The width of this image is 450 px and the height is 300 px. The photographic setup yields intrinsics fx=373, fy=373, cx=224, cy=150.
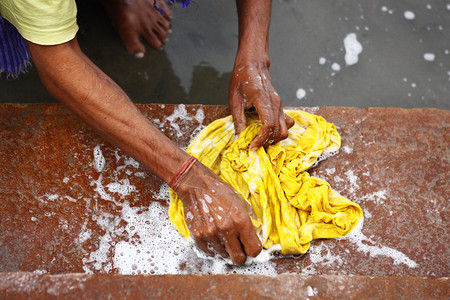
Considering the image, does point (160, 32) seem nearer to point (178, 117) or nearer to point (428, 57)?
point (178, 117)

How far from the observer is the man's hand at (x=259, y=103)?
1832mm

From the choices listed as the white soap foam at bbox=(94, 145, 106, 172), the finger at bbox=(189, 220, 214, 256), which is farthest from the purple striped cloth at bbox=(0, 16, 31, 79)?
the finger at bbox=(189, 220, 214, 256)

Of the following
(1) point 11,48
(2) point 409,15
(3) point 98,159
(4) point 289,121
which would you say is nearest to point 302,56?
(2) point 409,15

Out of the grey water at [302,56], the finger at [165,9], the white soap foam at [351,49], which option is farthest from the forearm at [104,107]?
the white soap foam at [351,49]

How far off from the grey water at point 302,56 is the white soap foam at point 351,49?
29 millimetres

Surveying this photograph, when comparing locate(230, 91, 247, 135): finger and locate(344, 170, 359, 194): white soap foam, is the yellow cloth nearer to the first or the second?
locate(230, 91, 247, 135): finger

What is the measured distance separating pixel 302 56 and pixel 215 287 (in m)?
2.43

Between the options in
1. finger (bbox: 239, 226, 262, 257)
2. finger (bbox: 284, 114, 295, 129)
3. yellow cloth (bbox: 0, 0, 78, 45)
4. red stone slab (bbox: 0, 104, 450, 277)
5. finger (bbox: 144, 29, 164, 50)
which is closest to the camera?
yellow cloth (bbox: 0, 0, 78, 45)

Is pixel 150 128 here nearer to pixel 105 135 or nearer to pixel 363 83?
pixel 105 135

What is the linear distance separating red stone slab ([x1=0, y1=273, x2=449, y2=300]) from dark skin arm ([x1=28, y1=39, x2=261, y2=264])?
320mm

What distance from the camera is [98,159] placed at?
1.92m

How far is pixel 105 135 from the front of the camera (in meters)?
1.76

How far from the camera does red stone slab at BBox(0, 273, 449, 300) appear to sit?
1255 mm

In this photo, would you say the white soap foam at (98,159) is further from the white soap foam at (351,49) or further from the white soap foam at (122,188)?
the white soap foam at (351,49)
